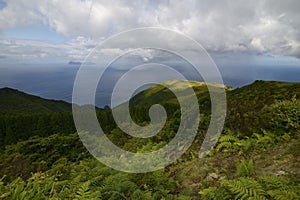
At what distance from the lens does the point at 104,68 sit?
6270mm

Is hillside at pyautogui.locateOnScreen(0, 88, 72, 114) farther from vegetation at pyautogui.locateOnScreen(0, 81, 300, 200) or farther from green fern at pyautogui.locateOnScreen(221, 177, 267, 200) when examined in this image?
green fern at pyautogui.locateOnScreen(221, 177, 267, 200)

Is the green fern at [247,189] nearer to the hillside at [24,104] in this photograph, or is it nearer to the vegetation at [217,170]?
the vegetation at [217,170]

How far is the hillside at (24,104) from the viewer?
141 metres

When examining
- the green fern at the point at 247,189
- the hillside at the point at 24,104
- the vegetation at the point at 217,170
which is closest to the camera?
the green fern at the point at 247,189

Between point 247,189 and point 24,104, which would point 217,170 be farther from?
point 24,104

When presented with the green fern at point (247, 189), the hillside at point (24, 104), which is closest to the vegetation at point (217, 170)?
the green fern at point (247, 189)

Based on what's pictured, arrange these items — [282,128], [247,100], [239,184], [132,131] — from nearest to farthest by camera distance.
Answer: [239,184] < [282,128] < [247,100] < [132,131]

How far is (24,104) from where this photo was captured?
493 ft

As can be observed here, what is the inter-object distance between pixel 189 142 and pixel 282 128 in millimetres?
3352

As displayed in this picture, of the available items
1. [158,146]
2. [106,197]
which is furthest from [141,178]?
[158,146]

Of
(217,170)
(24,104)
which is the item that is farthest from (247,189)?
(24,104)

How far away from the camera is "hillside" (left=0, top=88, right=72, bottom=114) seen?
140750 mm

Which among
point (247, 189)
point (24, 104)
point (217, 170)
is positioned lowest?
point (24, 104)

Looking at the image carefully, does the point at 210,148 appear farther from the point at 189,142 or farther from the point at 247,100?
the point at 247,100
